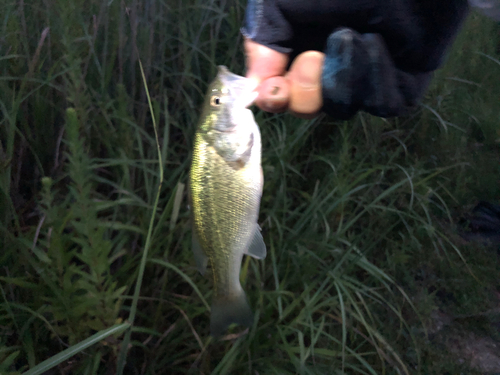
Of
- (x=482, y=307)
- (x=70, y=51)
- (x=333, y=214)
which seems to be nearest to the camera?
(x=70, y=51)

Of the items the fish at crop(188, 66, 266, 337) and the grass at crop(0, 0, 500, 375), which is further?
the grass at crop(0, 0, 500, 375)

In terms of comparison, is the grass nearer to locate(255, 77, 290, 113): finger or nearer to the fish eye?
the fish eye

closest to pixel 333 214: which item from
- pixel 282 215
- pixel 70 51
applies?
pixel 282 215

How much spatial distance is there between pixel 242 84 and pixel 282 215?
0.89 m

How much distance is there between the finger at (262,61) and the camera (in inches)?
29.6

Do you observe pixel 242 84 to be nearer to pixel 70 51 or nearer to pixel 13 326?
pixel 70 51

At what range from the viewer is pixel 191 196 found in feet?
2.52

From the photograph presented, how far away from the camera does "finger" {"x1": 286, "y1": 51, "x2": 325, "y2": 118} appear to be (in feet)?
2.38

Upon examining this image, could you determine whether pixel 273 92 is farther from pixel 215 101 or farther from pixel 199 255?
pixel 199 255

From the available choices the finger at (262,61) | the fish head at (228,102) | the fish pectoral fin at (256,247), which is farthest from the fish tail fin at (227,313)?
the finger at (262,61)

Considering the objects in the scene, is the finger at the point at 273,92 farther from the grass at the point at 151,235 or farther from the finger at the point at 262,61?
the grass at the point at 151,235

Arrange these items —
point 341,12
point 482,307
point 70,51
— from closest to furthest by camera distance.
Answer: point 341,12
point 70,51
point 482,307

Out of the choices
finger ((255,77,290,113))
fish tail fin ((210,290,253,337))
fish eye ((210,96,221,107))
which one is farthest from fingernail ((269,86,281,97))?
fish tail fin ((210,290,253,337))

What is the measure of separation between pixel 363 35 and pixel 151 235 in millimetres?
844
